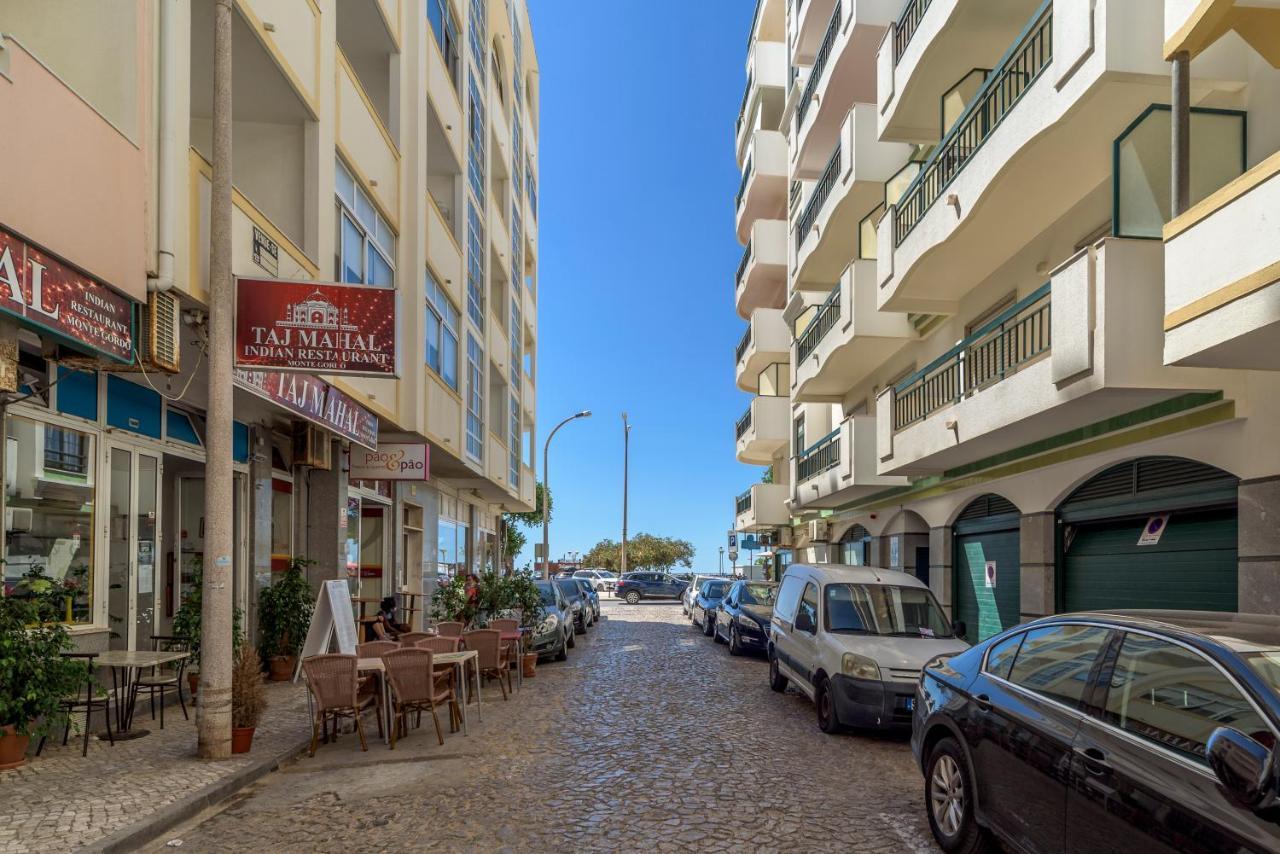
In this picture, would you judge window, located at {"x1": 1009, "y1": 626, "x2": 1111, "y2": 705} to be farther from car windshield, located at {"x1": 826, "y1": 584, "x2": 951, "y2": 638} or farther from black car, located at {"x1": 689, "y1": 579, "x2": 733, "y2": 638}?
black car, located at {"x1": 689, "y1": 579, "x2": 733, "y2": 638}

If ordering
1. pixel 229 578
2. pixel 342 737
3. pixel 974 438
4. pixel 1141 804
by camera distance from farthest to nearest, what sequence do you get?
pixel 974 438 < pixel 342 737 < pixel 229 578 < pixel 1141 804

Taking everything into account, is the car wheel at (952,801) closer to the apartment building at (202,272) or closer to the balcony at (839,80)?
the apartment building at (202,272)

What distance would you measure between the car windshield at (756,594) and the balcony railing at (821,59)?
11462mm

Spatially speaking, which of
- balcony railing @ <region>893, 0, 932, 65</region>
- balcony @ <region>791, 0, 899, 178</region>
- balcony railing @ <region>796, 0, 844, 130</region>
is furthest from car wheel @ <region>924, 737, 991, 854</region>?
balcony railing @ <region>796, 0, 844, 130</region>

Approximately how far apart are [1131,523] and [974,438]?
81.1 inches

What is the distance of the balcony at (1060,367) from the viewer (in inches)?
325

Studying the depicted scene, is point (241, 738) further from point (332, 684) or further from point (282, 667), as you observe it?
point (282, 667)

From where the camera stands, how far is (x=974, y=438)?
37.9ft

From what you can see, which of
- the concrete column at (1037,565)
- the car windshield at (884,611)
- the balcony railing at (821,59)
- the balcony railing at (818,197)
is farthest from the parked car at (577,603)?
the balcony railing at (821,59)

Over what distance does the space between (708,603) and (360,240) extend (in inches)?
501

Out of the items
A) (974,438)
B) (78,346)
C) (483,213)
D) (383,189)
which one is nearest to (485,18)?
(483,213)

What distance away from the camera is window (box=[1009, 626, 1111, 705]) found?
14.6ft

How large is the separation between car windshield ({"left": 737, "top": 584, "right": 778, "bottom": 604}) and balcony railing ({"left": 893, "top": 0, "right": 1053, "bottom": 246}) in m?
7.77

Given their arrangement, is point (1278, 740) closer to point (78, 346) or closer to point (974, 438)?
point (78, 346)
